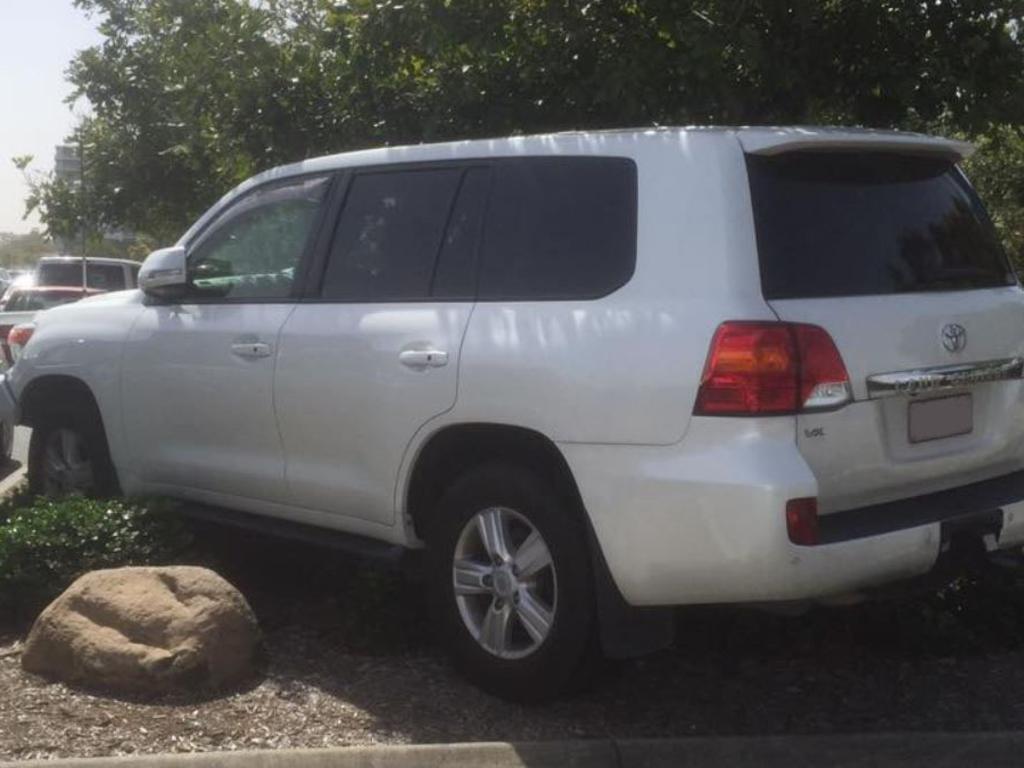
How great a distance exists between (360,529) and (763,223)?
2.01 metres

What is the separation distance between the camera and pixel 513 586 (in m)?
4.94

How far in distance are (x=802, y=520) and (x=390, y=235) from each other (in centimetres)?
212

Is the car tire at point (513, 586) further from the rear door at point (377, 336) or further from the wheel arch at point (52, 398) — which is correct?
the wheel arch at point (52, 398)

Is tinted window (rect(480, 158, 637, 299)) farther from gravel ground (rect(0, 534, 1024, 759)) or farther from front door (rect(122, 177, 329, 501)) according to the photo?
gravel ground (rect(0, 534, 1024, 759))

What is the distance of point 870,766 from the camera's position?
15.1 feet

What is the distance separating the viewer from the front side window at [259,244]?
602 cm

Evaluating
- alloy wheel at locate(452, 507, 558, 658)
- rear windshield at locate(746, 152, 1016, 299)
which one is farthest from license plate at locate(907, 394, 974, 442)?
alloy wheel at locate(452, 507, 558, 658)

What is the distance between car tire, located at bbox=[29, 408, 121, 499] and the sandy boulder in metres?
1.57

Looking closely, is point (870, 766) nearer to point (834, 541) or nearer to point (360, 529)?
point (834, 541)

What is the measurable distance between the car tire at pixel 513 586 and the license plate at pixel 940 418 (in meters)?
1.12

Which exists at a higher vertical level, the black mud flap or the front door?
the front door

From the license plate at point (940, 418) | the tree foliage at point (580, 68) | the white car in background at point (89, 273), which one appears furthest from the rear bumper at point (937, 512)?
the white car in background at point (89, 273)

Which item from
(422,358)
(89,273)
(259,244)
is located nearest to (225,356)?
(259,244)

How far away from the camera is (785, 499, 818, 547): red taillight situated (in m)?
4.25
